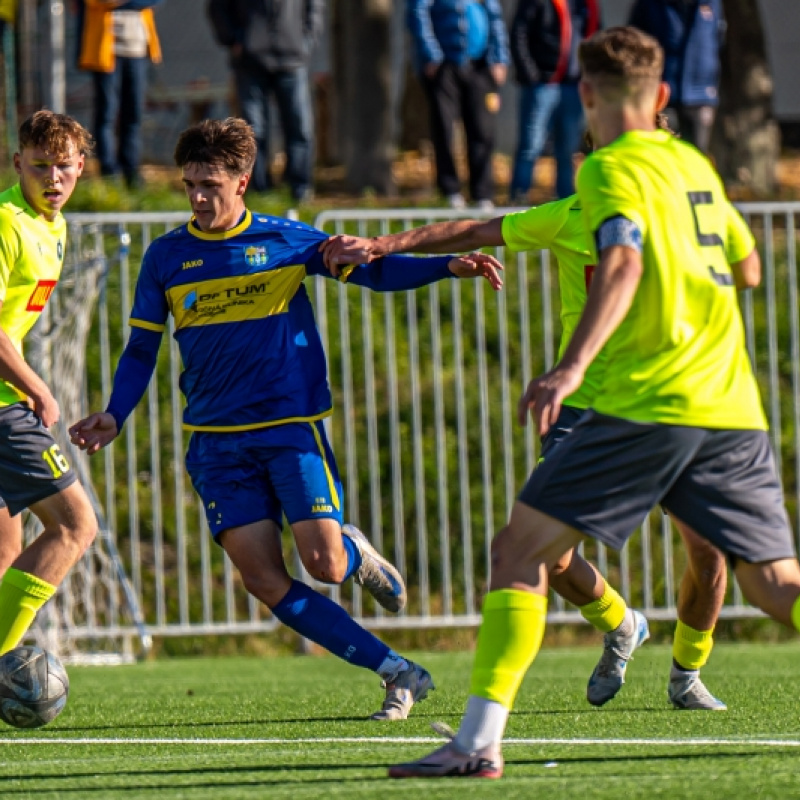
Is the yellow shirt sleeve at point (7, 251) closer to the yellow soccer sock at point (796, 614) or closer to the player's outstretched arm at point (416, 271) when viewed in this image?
the player's outstretched arm at point (416, 271)

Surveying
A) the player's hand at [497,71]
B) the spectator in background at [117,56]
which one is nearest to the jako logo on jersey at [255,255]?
the player's hand at [497,71]

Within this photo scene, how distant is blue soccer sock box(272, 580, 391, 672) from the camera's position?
683 centimetres

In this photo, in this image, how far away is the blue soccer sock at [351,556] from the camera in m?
7.14

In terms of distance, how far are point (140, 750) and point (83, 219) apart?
5.65 meters

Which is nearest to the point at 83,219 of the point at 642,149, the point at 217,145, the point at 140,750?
the point at 217,145

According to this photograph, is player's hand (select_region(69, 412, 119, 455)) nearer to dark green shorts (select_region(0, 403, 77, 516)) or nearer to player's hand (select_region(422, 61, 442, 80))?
dark green shorts (select_region(0, 403, 77, 516))

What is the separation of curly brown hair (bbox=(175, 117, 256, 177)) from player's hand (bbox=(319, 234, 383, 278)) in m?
0.48

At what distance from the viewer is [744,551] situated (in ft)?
16.3

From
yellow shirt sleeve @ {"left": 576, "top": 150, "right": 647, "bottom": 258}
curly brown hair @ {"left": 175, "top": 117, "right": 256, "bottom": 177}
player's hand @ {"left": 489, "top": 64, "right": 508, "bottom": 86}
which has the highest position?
player's hand @ {"left": 489, "top": 64, "right": 508, "bottom": 86}

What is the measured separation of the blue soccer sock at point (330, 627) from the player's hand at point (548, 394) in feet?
7.73

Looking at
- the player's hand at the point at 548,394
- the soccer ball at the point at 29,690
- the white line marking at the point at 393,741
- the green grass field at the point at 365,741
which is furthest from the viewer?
the soccer ball at the point at 29,690

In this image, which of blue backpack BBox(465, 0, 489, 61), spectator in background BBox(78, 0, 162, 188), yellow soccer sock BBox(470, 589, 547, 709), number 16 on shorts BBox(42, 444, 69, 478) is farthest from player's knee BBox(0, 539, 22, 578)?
blue backpack BBox(465, 0, 489, 61)

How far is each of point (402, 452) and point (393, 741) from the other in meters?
6.39

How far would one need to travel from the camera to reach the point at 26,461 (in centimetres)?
696
